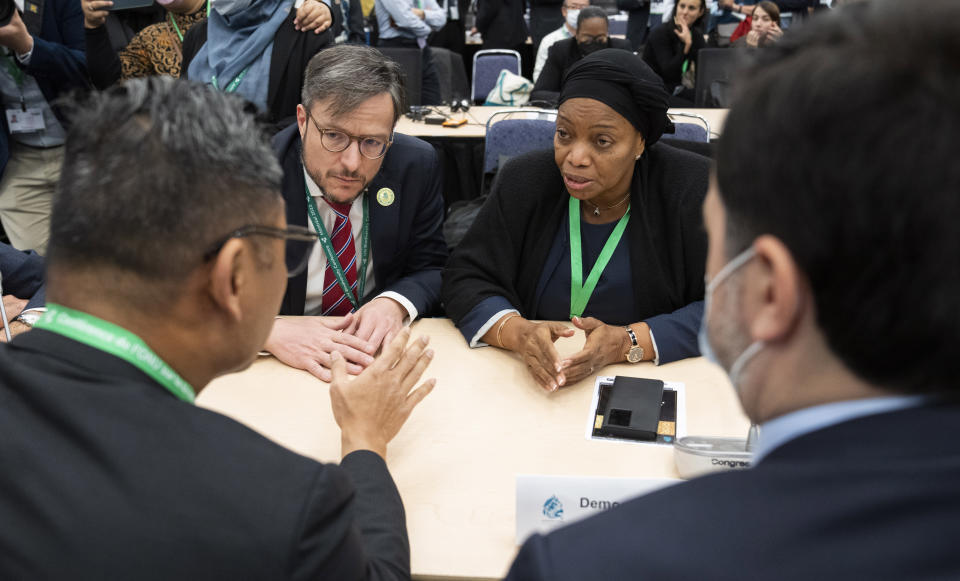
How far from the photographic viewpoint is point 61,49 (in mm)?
3459

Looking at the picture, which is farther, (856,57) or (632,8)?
(632,8)

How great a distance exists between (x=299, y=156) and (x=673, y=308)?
1.19m

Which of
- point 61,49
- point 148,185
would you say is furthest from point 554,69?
point 148,185

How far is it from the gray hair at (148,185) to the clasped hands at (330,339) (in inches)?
36.4

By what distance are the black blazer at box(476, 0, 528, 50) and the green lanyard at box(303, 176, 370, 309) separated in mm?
5602

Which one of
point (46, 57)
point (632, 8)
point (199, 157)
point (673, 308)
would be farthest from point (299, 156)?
point (632, 8)

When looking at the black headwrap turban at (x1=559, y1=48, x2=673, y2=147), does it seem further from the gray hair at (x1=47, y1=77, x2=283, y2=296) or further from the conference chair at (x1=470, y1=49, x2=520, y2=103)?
the conference chair at (x1=470, y1=49, x2=520, y2=103)

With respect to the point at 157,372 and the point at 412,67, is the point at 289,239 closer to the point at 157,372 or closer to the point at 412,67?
the point at 157,372

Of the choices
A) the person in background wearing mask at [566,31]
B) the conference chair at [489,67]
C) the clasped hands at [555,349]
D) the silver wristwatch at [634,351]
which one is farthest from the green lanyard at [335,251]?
the conference chair at [489,67]

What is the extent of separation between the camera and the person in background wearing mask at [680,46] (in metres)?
6.53

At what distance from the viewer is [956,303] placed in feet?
1.90

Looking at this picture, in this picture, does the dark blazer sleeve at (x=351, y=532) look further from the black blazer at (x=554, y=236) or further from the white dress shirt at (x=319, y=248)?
the white dress shirt at (x=319, y=248)

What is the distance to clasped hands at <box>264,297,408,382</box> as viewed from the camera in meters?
1.89

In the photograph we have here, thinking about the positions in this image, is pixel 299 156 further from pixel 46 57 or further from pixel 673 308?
pixel 46 57
